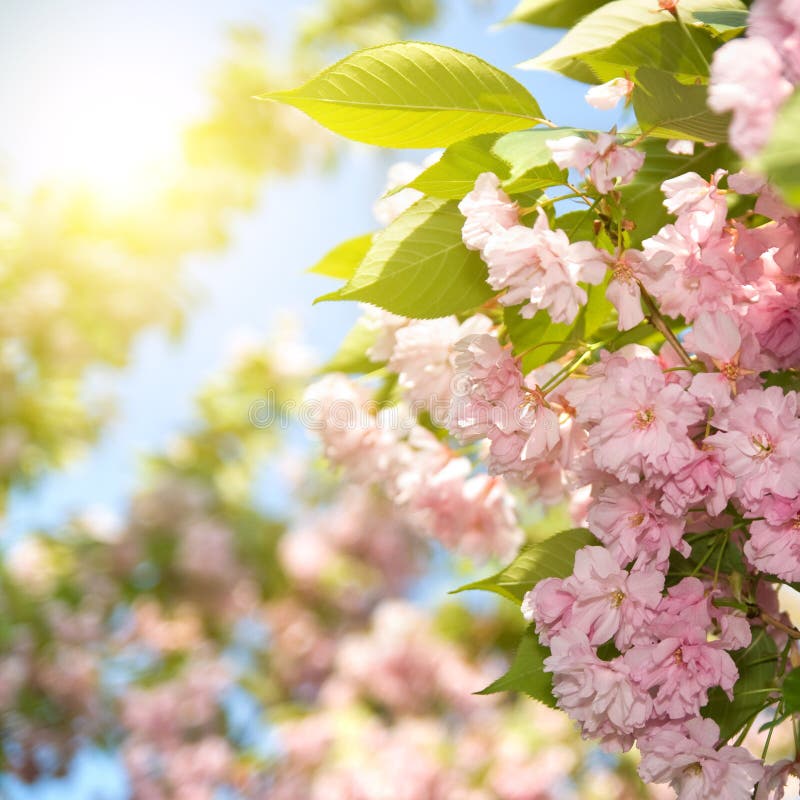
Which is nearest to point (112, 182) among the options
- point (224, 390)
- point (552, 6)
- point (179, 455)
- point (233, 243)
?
point (233, 243)

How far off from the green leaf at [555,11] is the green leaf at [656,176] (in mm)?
232

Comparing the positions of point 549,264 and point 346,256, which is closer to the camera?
point 549,264

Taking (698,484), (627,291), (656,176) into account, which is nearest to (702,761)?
(698,484)

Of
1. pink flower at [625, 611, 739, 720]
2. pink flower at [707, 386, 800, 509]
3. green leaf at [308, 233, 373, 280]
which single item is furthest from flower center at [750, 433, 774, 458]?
green leaf at [308, 233, 373, 280]

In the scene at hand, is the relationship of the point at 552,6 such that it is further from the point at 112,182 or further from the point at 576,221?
the point at 112,182

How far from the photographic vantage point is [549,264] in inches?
17.6

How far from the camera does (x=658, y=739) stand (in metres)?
0.46

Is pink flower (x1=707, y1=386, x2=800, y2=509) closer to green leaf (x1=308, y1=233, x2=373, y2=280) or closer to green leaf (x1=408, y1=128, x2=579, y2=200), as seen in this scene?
green leaf (x1=408, y1=128, x2=579, y2=200)

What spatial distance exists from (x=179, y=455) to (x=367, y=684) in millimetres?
1401

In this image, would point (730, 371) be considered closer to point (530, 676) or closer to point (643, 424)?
point (643, 424)

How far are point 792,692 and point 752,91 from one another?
29 centimetres

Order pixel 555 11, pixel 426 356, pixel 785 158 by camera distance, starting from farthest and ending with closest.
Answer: pixel 555 11 < pixel 426 356 < pixel 785 158

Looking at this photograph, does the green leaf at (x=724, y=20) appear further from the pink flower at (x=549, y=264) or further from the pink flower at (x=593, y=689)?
the pink flower at (x=593, y=689)

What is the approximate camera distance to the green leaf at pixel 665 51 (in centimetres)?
50
